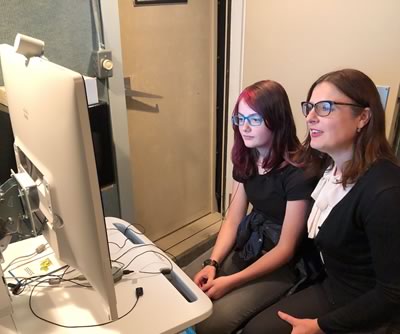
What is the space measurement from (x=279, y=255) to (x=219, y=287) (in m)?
0.24

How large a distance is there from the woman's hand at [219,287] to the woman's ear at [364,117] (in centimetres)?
67

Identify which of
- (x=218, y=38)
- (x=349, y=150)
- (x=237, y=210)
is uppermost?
(x=218, y=38)

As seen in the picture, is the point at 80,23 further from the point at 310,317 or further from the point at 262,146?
the point at 310,317

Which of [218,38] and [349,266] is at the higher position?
[218,38]

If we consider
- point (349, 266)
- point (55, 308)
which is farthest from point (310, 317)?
point (55, 308)

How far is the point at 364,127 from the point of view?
1.10m

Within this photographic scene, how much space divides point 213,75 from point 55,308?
1.75 metres

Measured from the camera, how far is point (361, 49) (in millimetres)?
1688

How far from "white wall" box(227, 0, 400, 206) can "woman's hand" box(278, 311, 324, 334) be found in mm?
974

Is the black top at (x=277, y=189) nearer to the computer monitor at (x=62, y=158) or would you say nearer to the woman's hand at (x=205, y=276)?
the woman's hand at (x=205, y=276)

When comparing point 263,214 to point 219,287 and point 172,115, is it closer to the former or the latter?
point 219,287

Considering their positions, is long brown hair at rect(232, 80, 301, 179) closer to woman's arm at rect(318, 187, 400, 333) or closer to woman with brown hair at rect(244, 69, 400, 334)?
woman with brown hair at rect(244, 69, 400, 334)

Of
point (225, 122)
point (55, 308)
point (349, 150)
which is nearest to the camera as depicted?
point (55, 308)

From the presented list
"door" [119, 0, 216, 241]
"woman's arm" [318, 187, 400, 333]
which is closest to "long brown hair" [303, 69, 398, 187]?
"woman's arm" [318, 187, 400, 333]
